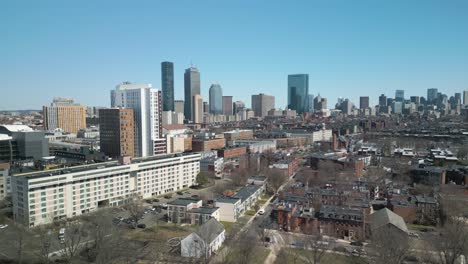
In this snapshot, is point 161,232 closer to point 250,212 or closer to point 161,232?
point 161,232

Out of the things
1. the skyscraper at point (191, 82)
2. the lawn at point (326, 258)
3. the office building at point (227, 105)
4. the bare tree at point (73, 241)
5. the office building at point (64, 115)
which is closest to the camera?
the bare tree at point (73, 241)

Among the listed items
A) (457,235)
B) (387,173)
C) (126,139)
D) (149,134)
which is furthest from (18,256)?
(387,173)

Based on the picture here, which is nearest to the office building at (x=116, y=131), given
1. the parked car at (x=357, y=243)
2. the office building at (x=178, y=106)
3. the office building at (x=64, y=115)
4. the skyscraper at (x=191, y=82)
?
the parked car at (x=357, y=243)

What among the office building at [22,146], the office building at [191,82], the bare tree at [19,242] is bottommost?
the bare tree at [19,242]

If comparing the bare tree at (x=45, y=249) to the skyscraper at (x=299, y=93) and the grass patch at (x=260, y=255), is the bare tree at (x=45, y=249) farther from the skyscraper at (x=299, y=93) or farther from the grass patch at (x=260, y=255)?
the skyscraper at (x=299, y=93)

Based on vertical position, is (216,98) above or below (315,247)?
above

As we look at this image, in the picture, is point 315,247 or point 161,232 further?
point 161,232

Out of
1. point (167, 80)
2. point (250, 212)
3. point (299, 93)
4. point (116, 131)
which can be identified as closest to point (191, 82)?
point (167, 80)
